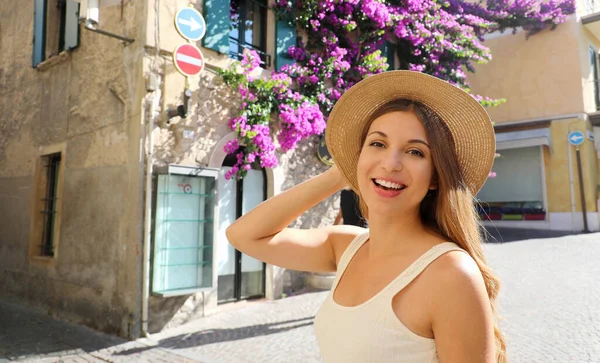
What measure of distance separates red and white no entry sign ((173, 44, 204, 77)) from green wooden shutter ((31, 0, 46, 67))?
3767mm

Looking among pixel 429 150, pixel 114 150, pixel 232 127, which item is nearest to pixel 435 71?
pixel 232 127

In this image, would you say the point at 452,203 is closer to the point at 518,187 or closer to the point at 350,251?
the point at 350,251

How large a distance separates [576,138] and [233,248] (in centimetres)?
1163

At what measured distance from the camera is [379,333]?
1066mm

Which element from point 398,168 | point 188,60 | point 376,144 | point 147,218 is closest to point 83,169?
point 147,218

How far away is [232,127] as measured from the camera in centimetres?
651

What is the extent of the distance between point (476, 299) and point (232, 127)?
5824mm

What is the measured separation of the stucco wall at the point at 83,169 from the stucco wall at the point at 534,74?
42.9 ft

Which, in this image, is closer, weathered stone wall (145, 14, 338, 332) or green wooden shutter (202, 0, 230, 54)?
weathered stone wall (145, 14, 338, 332)

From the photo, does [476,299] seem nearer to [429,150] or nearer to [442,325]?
[442,325]

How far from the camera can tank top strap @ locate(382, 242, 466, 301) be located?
1.08 metres

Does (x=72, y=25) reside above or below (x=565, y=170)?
above

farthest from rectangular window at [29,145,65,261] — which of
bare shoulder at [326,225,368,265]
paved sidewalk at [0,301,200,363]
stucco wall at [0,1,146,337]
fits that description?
bare shoulder at [326,225,368,265]

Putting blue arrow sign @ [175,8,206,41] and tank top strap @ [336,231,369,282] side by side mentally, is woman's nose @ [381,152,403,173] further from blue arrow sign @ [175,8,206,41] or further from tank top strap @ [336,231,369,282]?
blue arrow sign @ [175,8,206,41]
